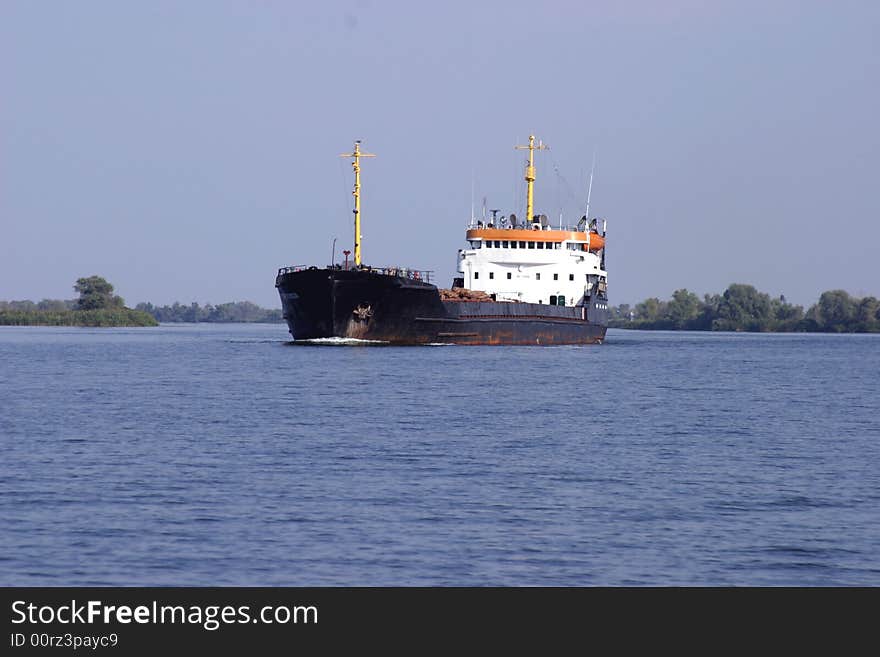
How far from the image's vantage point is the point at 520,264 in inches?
3915

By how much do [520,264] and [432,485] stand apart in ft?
241

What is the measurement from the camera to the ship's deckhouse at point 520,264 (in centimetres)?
9888

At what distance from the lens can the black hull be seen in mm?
81000

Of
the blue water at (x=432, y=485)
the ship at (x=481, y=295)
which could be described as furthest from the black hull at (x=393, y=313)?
the blue water at (x=432, y=485)

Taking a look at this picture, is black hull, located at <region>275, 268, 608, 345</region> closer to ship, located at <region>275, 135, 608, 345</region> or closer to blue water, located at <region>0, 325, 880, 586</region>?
ship, located at <region>275, 135, 608, 345</region>

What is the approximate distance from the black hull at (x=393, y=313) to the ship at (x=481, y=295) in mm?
66

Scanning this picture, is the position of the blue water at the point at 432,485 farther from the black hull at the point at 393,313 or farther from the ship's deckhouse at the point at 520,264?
the ship's deckhouse at the point at 520,264

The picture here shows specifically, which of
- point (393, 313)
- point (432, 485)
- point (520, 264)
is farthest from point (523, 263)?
point (432, 485)

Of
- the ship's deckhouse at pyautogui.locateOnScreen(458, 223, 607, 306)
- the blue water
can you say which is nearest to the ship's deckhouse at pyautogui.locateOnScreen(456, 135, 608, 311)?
the ship's deckhouse at pyautogui.locateOnScreen(458, 223, 607, 306)

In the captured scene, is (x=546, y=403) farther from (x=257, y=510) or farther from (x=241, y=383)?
(x=257, y=510)

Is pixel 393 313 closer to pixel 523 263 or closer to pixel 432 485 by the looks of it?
pixel 523 263

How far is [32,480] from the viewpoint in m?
27.2

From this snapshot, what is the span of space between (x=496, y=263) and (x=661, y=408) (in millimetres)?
52833
